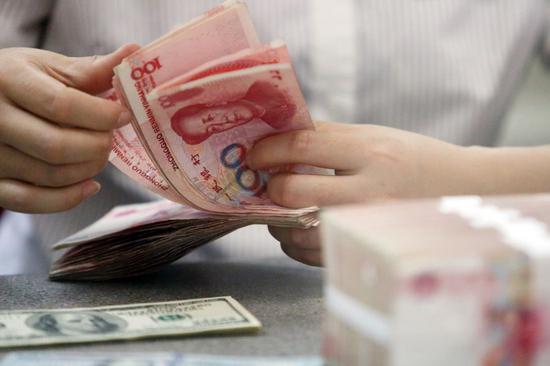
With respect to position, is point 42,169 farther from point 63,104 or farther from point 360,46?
point 360,46

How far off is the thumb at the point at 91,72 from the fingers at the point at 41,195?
0.27 ft

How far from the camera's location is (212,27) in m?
0.66

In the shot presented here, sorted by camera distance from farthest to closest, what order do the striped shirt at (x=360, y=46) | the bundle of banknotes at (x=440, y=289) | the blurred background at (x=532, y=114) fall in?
the blurred background at (x=532, y=114) < the striped shirt at (x=360, y=46) < the bundle of banknotes at (x=440, y=289)

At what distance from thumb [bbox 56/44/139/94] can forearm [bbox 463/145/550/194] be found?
0.31 metres

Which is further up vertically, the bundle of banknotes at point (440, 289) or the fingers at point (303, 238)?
the bundle of banknotes at point (440, 289)

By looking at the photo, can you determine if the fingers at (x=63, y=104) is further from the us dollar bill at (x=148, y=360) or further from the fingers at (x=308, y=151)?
the us dollar bill at (x=148, y=360)

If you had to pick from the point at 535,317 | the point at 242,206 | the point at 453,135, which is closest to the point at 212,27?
the point at 242,206

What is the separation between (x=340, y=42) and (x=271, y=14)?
0.09 m

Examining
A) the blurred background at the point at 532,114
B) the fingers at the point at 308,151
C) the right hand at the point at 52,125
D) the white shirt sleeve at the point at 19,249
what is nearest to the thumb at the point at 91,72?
the right hand at the point at 52,125

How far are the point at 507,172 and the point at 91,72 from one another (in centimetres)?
36

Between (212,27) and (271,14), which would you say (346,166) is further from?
(271,14)

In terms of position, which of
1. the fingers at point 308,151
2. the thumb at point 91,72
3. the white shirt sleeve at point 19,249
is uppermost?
the thumb at point 91,72

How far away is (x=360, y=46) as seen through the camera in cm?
105

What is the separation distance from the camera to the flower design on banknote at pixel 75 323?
0.53 m
